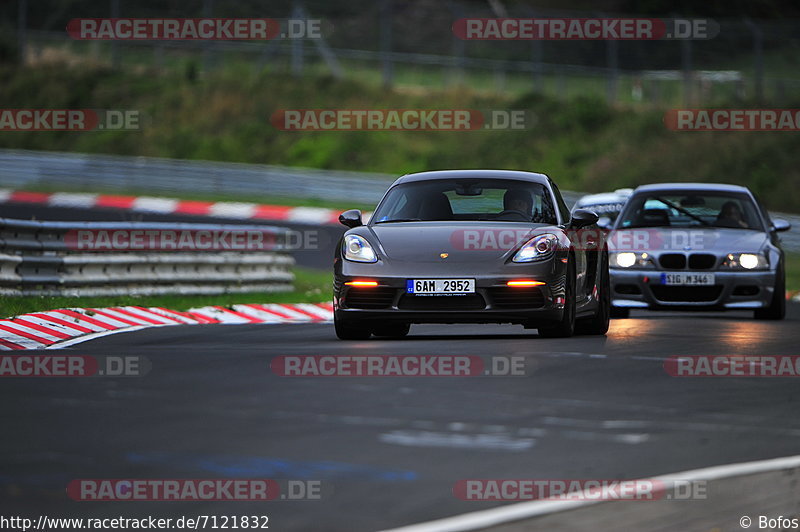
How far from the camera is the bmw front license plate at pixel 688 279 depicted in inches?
627

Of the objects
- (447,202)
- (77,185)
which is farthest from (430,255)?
(77,185)

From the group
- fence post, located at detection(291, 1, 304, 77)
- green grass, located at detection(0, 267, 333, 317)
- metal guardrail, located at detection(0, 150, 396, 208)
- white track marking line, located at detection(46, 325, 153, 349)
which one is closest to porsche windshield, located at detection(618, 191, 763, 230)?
green grass, located at detection(0, 267, 333, 317)

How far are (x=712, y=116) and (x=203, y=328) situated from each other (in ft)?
91.2

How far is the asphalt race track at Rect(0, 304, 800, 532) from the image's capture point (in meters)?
5.82

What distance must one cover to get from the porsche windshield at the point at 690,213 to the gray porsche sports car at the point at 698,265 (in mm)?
15

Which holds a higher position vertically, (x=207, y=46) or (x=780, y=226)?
(x=207, y=46)

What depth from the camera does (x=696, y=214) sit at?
17.0m

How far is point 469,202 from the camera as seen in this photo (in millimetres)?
13203

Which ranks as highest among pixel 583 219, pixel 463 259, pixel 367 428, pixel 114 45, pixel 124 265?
pixel 114 45

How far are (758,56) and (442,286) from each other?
27031 millimetres

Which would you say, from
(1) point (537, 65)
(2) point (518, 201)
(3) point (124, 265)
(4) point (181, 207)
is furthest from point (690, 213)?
(1) point (537, 65)

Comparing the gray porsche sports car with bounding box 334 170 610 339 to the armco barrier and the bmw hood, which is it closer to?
the bmw hood

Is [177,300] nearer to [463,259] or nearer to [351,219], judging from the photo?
[351,219]

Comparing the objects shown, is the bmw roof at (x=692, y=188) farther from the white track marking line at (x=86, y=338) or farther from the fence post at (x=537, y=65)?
the fence post at (x=537, y=65)
